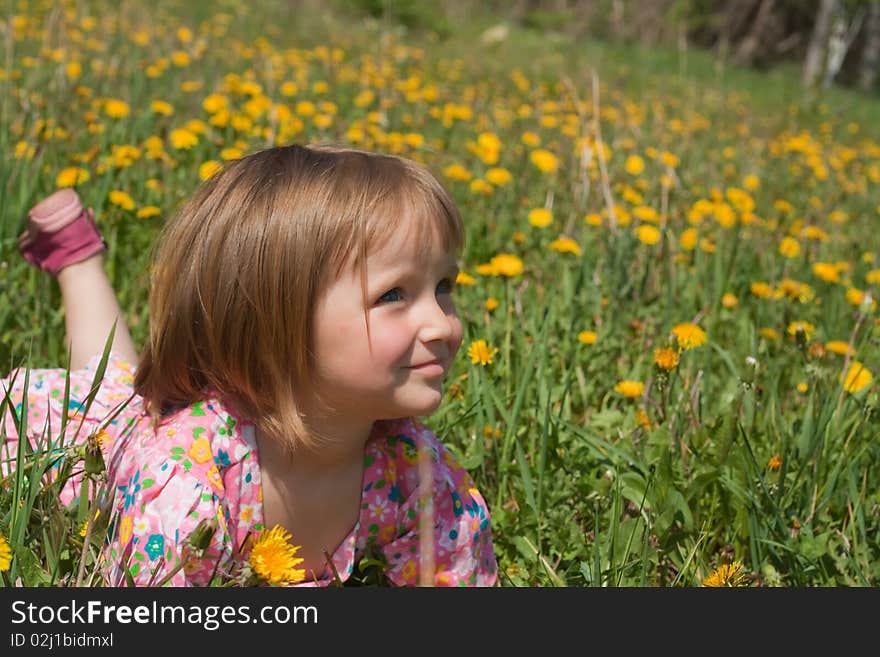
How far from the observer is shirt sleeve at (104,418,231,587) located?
128 cm

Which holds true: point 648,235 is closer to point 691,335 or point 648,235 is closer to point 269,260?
point 691,335

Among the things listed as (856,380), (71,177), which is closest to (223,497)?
(856,380)

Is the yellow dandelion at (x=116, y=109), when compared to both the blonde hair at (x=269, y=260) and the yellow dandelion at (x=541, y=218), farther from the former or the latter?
the blonde hair at (x=269, y=260)

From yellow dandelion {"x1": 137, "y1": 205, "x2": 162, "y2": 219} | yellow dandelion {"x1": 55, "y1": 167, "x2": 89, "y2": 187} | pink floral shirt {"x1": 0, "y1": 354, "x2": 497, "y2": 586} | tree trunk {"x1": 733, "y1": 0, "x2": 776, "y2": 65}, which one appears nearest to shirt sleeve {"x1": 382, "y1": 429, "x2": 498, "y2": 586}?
pink floral shirt {"x1": 0, "y1": 354, "x2": 497, "y2": 586}

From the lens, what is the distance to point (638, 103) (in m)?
5.92

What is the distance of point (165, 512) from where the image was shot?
130 centimetres

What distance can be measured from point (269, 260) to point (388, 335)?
177 mm

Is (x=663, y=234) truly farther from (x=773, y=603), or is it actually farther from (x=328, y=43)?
(x=328, y=43)

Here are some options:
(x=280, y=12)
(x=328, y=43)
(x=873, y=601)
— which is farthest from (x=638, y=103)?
(x=873, y=601)

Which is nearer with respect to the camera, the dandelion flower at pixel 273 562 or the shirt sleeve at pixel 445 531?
the dandelion flower at pixel 273 562

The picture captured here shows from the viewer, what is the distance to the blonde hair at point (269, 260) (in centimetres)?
131

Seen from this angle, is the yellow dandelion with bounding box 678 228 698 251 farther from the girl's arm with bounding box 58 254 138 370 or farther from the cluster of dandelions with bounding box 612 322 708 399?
the girl's arm with bounding box 58 254 138 370

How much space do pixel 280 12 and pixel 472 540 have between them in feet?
19.3

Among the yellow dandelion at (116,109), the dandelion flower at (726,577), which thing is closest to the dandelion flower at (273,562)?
the dandelion flower at (726,577)
